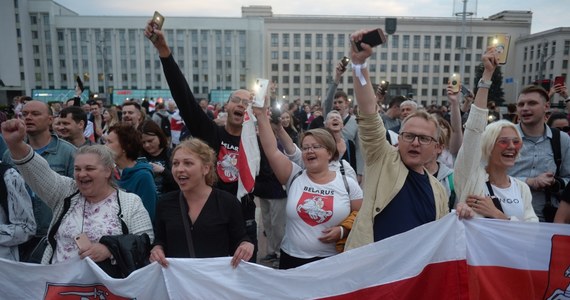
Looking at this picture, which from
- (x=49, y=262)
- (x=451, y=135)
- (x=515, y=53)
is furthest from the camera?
(x=515, y=53)

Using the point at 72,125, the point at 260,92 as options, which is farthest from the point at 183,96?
the point at 72,125

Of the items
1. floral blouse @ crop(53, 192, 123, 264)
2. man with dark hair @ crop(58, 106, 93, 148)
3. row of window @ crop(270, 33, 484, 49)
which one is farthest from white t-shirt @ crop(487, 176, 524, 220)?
row of window @ crop(270, 33, 484, 49)

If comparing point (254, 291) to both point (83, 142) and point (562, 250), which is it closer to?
point (562, 250)

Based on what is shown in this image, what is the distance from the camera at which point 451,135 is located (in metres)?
4.32

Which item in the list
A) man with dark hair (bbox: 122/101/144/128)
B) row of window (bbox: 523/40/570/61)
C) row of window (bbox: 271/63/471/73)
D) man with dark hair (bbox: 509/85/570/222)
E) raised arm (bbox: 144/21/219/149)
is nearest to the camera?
raised arm (bbox: 144/21/219/149)

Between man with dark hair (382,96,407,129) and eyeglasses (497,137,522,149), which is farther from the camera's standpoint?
man with dark hair (382,96,407,129)

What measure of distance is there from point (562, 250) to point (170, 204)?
8.57 feet

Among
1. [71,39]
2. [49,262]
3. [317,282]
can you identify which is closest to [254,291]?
[317,282]

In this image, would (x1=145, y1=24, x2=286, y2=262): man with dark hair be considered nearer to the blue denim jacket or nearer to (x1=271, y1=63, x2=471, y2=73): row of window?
the blue denim jacket

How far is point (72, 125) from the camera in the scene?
4.31 meters

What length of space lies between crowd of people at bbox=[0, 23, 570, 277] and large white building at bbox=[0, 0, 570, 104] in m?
65.7

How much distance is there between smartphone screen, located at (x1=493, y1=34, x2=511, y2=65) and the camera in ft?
8.40

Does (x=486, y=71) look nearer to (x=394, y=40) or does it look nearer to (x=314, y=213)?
(x=314, y=213)

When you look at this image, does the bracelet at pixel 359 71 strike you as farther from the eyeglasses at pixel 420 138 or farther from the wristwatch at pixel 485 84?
the wristwatch at pixel 485 84
